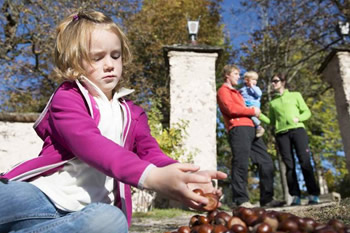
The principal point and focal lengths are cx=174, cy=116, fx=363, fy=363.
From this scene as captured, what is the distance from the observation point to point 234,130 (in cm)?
455

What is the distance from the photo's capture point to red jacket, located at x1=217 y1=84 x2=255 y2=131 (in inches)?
177

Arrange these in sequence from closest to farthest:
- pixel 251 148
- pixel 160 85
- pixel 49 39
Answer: pixel 251 148
pixel 49 39
pixel 160 85

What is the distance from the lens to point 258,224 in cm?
87

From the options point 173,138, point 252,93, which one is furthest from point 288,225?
point 173,138

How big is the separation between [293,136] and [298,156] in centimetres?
27

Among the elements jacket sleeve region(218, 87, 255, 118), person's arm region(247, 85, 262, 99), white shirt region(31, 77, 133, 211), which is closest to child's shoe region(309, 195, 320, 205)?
jacket sleeve region(218, 87, 255, 118)

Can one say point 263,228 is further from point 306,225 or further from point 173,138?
point 173,138

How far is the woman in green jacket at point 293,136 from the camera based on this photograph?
464 cm

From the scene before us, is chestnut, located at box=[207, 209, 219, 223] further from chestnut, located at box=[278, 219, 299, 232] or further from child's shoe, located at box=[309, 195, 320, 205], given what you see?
child's shoe, located at box=[309, 195, 320, 205]

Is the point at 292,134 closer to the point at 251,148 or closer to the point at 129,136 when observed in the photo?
the point at 251,148

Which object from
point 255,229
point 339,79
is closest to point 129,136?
point 255,229

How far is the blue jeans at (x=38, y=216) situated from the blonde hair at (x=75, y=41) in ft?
1.57

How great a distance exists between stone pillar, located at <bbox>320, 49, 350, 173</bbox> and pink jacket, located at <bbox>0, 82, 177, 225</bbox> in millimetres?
5452

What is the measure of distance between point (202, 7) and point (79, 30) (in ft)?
47.5
